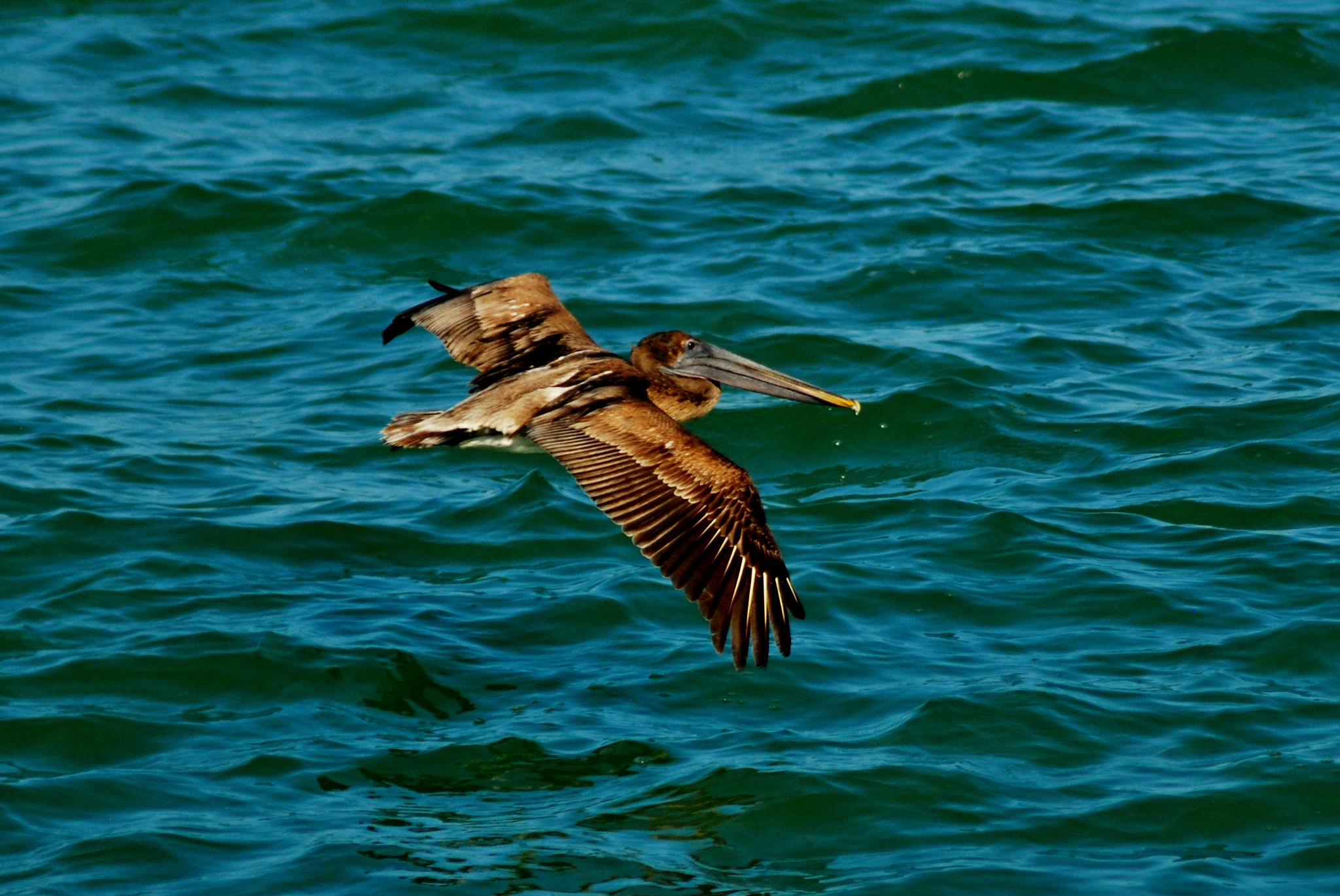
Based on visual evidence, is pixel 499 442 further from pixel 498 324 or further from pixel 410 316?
pixel 410 316

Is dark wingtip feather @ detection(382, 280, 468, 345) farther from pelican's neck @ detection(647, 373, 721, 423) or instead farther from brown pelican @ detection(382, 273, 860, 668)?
pelican's neck @ detection(647, 373, 721, 423)

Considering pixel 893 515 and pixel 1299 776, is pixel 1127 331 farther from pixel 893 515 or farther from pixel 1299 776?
pixel 1299 776

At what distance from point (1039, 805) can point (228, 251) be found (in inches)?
280

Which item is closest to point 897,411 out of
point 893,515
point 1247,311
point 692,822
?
point 893,515

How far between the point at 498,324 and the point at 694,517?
77.9 inches

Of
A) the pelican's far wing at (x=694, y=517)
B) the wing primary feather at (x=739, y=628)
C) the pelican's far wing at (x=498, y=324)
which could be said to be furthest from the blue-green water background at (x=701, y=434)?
the pelican's far wing at (x=498, y=324)

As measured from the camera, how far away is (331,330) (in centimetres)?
1010

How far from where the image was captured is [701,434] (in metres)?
8.91

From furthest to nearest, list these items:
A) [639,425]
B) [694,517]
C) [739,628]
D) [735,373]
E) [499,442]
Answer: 1. [735,373]
2. [499,442]
3. [639,425]
4. [694,517]
5. [739,628]

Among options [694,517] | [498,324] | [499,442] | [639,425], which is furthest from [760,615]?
[498,324]

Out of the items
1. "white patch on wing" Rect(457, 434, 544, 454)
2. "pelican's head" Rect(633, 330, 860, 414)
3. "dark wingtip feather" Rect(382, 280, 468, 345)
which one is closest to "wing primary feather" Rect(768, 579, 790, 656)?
"white patch on wing" Rect(457, 434, 544, 454)

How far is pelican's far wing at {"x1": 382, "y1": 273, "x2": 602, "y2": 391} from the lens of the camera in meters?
7.64

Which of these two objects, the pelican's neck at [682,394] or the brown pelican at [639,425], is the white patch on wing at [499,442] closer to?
the brown pelican at [639,425]

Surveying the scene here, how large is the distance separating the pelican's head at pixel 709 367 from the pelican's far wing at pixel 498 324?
33cm
